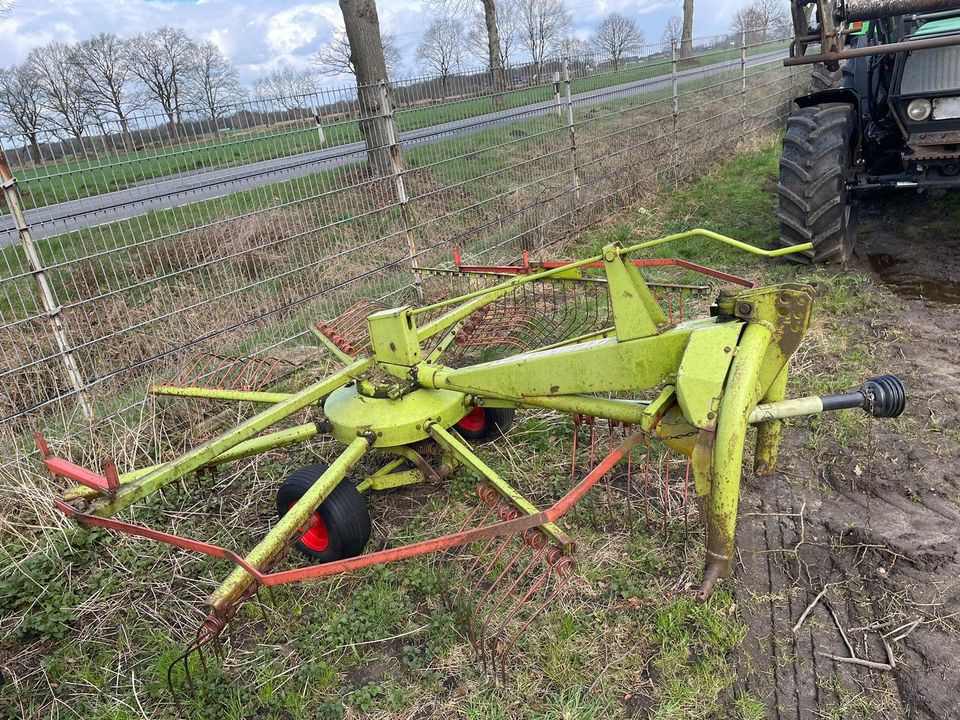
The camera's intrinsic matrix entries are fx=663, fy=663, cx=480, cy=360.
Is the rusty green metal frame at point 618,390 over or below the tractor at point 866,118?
below

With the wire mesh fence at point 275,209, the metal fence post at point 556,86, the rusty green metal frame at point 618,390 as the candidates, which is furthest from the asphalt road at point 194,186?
the rusty green metal frame at point 618,390

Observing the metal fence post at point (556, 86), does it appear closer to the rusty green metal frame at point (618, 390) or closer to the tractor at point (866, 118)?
the tractor at point (866, 118)

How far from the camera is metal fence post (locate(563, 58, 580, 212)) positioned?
24.2ft

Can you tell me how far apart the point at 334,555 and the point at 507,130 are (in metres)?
5.29

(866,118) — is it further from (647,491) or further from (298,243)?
(298,243)

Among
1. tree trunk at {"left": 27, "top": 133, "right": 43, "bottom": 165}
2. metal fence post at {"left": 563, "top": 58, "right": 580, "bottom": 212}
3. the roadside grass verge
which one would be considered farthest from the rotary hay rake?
metal fence post at {"left": 563, "top": 58, "right": 580, "bottom": 212}

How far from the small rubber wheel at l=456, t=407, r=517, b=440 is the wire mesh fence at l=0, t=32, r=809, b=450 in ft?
6.15

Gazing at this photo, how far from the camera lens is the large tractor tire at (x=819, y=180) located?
515cm

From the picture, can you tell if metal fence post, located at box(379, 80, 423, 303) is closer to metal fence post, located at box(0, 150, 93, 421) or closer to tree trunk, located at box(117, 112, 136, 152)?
tree trunk, located at box(117, 112, 136, 152)

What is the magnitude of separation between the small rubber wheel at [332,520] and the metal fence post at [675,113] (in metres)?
7.69

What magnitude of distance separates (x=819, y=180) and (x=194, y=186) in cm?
458

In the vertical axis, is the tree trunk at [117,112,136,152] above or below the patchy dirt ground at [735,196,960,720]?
above

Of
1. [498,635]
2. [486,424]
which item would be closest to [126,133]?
[486,424]

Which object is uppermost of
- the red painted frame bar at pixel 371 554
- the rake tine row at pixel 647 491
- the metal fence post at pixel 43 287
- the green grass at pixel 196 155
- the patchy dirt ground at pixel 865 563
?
the green grass at pixel 196 155
